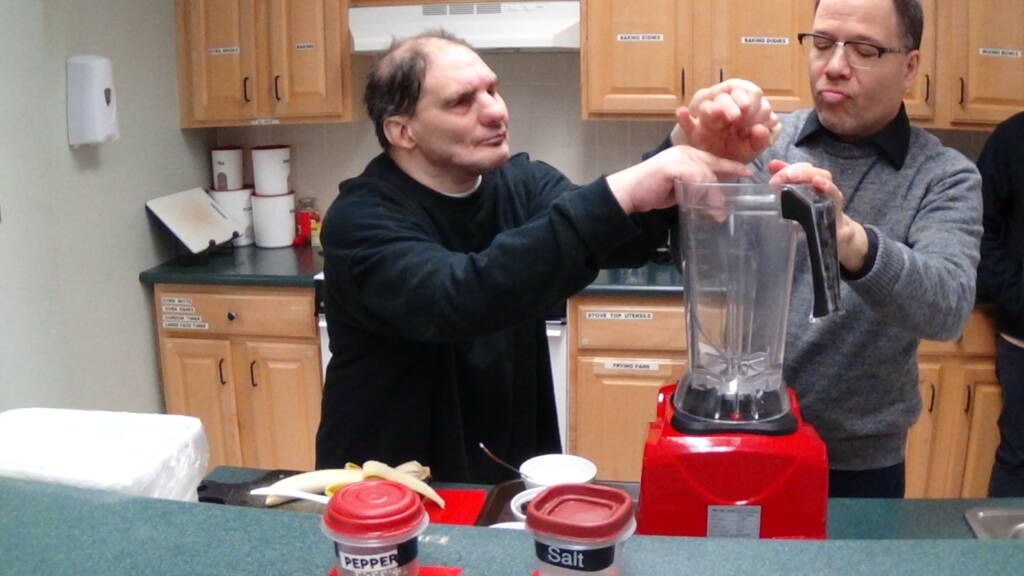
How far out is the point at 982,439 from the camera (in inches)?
112

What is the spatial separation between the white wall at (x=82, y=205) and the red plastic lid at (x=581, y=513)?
7.08ft

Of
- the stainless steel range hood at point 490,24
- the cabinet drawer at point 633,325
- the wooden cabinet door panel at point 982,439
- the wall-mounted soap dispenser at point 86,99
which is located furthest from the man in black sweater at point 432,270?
the wooden cabinet door panel at point 982,439

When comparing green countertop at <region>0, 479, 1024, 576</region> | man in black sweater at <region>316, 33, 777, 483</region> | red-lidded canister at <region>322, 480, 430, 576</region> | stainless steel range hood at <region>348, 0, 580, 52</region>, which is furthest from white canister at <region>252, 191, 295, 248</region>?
red-lidded canister at <region>322, 480, 430, 576</region>

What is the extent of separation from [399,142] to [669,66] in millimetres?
1741

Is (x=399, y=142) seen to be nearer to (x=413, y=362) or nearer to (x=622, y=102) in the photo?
(x=413, y=362)

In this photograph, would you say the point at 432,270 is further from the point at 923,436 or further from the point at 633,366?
the point at 923,436

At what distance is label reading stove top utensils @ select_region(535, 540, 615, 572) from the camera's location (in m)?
0.68

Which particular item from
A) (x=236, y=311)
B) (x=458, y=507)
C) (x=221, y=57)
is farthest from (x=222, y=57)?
(x=458, y=507)

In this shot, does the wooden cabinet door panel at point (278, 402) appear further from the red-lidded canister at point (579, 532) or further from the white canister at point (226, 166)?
the red-lidded canister at point (579, 532)

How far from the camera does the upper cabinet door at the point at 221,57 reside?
3.17m

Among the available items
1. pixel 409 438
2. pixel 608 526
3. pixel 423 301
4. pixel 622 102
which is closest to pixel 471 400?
pixel 409 438

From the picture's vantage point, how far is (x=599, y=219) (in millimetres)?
1027

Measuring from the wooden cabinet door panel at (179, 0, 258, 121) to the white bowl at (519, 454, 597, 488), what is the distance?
93.3 inches

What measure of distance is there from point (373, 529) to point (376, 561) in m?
0.03
